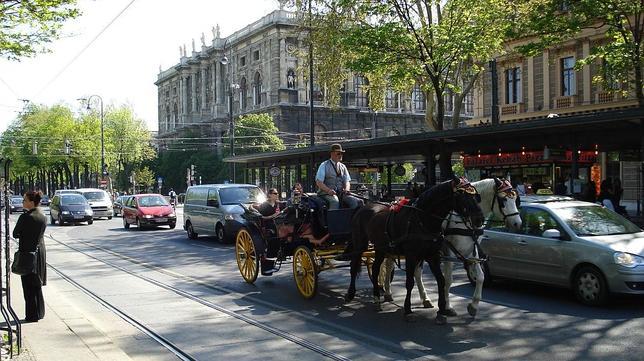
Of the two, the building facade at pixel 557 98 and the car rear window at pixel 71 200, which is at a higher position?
the building facade at pixel 557 98

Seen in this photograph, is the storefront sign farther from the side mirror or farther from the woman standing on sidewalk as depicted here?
the woman standing on sidewalk

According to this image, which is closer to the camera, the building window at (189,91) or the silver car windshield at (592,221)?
the silver car windshield at (592,221)

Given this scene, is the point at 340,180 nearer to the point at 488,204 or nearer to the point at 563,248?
the point at 488,204

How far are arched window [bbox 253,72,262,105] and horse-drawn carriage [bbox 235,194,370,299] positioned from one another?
275 ft

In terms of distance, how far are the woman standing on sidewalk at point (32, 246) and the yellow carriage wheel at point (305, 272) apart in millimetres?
3874

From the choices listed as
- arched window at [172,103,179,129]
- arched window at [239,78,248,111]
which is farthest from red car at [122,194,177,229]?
arched window at [172,103,179,129]

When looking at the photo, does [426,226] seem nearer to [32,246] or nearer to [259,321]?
[259,321]

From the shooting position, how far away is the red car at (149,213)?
28906mm

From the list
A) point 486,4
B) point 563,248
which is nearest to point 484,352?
point 563,248

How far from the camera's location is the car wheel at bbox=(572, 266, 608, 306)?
30.9 ft

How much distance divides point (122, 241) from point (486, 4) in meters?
16.3

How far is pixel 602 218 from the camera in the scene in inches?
413

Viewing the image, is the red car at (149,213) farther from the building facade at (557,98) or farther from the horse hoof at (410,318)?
the horse hoof at (410,318)

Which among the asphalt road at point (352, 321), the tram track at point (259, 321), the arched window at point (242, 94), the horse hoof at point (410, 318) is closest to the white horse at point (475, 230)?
the horse hoof at point (410, 318)
